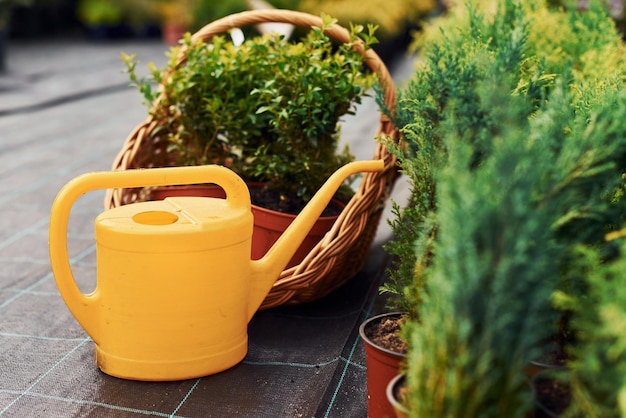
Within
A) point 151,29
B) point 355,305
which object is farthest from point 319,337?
point 151,29

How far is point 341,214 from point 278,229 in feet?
0.85

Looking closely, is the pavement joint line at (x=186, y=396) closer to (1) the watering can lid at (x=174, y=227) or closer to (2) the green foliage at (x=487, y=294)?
(1) the watering can lid at (x=174, y=227)

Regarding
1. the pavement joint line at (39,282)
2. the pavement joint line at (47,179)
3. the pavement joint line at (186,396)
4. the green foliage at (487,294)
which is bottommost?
the pavement joint line at (47,179)

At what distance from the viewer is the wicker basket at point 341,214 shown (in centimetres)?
224

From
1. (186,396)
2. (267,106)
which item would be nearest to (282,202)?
(267,106)

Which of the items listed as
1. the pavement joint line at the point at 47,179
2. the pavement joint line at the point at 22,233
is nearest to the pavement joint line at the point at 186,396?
the pavement joint line at the point at 22,233

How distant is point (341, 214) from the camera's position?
2262 mm

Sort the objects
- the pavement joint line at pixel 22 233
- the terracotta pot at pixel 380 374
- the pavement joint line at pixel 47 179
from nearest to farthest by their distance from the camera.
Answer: the terracotta pot at pixel 380 374 → the pavement joint line at pixel 22 233 → the pavement joint line at pixel 47 179

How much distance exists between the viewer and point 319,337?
231 cm

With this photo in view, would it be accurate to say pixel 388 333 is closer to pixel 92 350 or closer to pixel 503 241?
pixel 503 241

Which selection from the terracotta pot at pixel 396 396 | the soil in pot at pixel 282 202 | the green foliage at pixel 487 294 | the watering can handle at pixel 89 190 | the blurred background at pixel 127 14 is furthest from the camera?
the blurred background at pixel 127 14

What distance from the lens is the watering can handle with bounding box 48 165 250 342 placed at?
6.00 feet

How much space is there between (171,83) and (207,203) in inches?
30.2

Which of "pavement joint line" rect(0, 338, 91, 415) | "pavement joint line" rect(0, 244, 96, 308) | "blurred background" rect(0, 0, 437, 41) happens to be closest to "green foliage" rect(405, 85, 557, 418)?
"pavement joint line" rect(0, 338, 91, 415)
